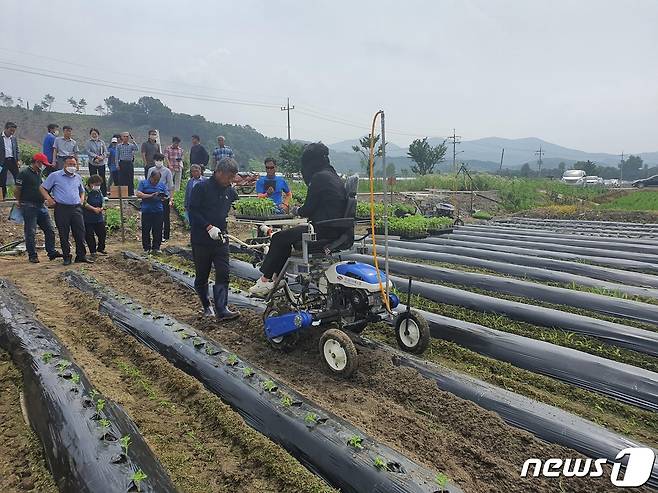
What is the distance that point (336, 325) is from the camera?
449 centimetres

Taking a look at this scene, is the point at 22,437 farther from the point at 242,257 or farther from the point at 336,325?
the point at 242,257

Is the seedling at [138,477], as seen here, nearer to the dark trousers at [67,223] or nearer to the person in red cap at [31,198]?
the dark trousers at [67,223]

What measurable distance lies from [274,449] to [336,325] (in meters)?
1.65

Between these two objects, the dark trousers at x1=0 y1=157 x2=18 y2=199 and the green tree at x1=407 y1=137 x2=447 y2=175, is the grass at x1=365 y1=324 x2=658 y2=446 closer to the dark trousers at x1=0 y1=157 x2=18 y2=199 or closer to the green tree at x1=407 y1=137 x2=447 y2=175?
the dark trousers at x1=0 y1=157 x2=18 y2=199

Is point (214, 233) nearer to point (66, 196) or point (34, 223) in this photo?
point (66, 196)

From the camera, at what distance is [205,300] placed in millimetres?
5477

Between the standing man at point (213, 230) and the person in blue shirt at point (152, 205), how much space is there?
13.3 feet

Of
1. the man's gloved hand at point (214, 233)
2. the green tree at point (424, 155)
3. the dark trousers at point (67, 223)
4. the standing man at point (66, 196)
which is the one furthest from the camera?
the green tree at point (424, 155)

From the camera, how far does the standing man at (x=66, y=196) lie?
7.88 m

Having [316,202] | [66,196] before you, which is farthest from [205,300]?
[66,196]

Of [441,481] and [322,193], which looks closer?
[441,481]

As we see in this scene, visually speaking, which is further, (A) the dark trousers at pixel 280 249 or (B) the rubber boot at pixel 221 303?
(B) the rubber boot at pixel 221 303

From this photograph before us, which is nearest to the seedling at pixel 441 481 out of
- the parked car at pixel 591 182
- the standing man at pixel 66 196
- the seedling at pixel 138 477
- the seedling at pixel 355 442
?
the seedling at pixel 355 442

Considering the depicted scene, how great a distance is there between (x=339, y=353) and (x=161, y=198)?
6.45m
